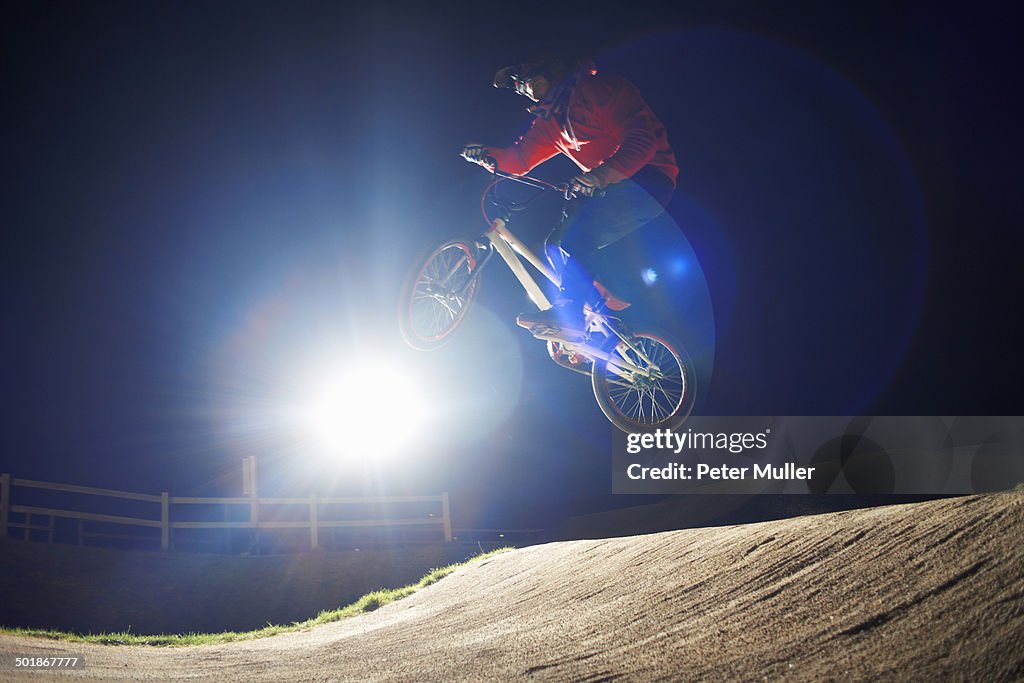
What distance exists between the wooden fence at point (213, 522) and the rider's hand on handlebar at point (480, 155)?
6.80 metres

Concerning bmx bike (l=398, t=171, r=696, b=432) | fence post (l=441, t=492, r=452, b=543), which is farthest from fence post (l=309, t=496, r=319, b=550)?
bmx bike (l=398, t=171, r=696, b=432)

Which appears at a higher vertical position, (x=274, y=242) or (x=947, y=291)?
(x=274, y=242)

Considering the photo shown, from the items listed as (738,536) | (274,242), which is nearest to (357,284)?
(274,242)

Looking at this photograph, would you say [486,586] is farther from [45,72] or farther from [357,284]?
→ [45,72]

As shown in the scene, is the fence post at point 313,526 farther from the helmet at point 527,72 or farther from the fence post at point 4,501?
the helmet at point 527,72

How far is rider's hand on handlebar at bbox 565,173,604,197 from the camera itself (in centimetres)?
328

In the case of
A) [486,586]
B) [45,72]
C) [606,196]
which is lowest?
[486,586]

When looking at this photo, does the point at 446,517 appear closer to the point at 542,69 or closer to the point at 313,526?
the point at 313,526

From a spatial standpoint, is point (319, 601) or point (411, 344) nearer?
point (411, 344)

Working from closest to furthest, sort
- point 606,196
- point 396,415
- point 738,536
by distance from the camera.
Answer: point 738,536, point 606,196, point 396,415

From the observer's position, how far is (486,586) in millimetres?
4129

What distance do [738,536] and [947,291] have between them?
623 centimetres

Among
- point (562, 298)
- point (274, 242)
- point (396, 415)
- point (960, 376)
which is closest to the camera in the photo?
point (562, 298)

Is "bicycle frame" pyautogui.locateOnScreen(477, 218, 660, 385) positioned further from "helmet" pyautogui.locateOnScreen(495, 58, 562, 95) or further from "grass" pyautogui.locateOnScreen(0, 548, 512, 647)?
"grass" pyautogui.locateOnScreen(0, 548, 512, 647)
